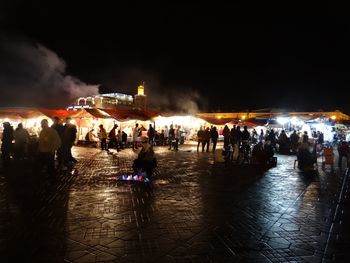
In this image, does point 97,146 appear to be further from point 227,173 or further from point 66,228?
point 66,228

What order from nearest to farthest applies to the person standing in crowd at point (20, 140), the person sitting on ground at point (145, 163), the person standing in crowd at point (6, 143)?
the person sitting on ground at point (145, 163) < the person standing in crowd at point (6, 143) < the person standing in crowd at point (20, 140)

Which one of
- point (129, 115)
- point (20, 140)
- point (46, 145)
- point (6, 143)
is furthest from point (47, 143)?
point (129, 115)

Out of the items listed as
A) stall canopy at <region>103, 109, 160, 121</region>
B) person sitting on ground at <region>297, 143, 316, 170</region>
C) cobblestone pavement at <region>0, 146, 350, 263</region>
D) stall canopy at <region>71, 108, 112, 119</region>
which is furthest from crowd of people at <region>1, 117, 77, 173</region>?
person sitting on ground at <region>297, 143, 316, 170</region>

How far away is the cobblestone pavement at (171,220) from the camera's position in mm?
3770

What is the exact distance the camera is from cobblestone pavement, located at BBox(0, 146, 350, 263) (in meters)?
3.77

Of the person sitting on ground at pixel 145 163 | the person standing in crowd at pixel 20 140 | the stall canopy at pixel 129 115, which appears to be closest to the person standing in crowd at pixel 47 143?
the person sitting on ground at pixel 145 163

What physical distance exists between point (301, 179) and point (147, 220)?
5.98 metres

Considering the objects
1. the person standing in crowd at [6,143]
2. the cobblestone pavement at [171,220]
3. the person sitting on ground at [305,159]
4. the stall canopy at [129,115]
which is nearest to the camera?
the cobblestone pavement at [171,220]

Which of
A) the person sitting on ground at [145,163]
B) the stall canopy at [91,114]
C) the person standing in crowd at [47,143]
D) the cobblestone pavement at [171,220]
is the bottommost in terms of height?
the cobblestone pavement at [171,220]

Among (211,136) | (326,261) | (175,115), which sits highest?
(175,115)

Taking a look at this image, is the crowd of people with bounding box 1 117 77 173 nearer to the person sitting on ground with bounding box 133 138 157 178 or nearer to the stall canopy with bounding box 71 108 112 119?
the person sitting on ground with bounding box 133 138 157 178

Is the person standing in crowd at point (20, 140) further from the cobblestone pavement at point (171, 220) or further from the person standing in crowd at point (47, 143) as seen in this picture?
the person standing in crowd at point (47, 143)

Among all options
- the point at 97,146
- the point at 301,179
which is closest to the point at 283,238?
the point at 301,179

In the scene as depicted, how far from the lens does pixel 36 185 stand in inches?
289
